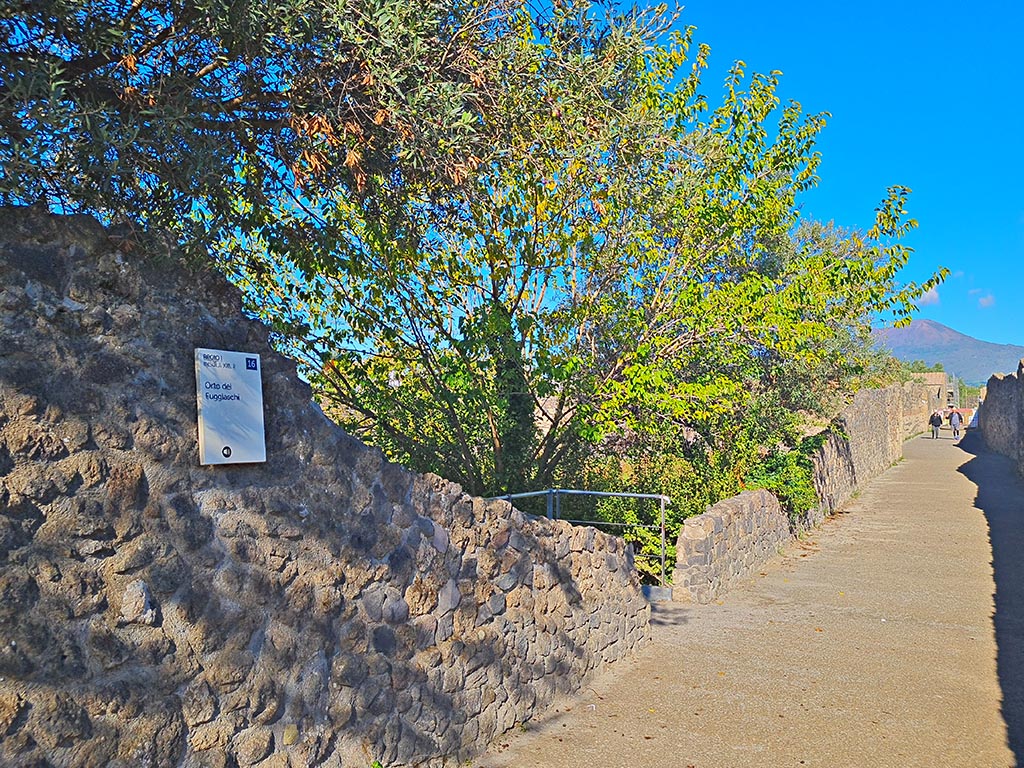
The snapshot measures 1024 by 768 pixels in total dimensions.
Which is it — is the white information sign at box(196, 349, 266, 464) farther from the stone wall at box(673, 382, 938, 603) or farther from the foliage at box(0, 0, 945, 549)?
the stone wall at box(673, 382, 938, 603)

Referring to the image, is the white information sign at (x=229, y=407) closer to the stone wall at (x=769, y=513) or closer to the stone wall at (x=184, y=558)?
the stone wall at (x=184, y=558)

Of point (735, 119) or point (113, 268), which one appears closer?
point (113, 268)

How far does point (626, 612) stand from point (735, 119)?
5505mm

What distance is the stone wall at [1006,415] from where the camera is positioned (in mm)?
20559

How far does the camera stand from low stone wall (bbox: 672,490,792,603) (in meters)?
8.45

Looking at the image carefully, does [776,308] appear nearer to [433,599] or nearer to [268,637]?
[433,599]

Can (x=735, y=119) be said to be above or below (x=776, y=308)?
above

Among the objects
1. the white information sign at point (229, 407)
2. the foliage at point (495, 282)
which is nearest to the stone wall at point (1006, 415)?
the foliage at point (495, 282)

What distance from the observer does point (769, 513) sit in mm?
10852

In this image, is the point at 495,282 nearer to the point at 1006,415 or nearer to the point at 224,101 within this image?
the point at 224,101

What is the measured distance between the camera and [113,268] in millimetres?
3113

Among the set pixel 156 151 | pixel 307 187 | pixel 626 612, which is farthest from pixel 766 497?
pixel 156 151

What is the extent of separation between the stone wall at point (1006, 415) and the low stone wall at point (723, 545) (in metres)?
12.6

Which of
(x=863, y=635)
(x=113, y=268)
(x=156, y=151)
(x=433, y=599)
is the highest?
(x=156, y=151)
